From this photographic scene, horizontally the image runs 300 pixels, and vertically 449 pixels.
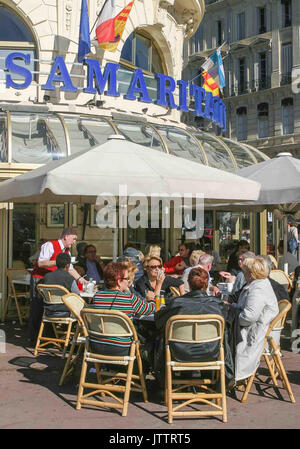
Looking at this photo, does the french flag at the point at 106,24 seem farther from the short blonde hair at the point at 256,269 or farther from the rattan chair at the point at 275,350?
the rattan chair at the point at 275,350

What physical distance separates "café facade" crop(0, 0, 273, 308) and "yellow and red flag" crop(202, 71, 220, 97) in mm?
1264

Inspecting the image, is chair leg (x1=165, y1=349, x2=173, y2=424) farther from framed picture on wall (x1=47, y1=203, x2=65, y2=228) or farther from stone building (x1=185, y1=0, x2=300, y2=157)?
stone building (x1=185, y1=0, x2=300, y2=157)

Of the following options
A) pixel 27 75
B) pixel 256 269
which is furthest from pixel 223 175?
pixel 27 75

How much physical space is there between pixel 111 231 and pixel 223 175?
548cm

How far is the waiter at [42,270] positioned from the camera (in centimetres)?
803

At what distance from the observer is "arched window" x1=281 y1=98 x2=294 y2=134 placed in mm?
38281

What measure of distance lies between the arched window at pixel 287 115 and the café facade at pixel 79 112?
24.2 meters

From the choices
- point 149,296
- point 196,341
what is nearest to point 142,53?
point 149,296

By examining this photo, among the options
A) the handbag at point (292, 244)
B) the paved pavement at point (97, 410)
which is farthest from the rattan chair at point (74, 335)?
the handbag at point (292, 244)

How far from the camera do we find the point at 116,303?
5.32 meters

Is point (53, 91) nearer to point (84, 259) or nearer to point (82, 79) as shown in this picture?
point (82, 79)

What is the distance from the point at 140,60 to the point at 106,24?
2867 mm

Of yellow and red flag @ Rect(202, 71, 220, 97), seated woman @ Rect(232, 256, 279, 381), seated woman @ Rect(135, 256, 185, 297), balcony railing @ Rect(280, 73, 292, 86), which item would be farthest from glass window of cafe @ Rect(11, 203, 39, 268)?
balcony railing @ Rect(280, 73, 292, 86)

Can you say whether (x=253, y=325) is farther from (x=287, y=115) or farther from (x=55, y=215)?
(x=287, y=115)
